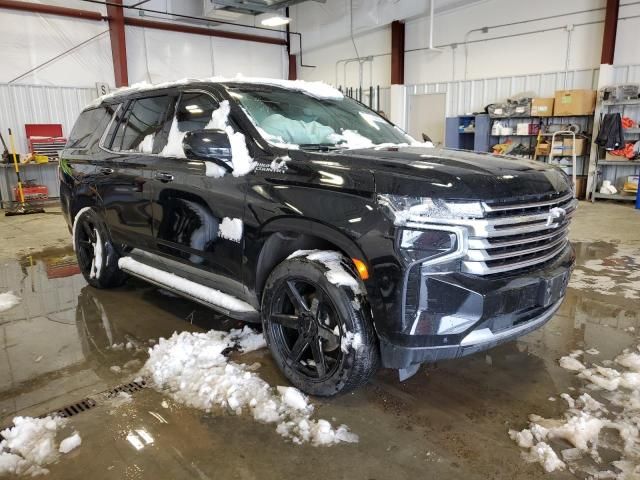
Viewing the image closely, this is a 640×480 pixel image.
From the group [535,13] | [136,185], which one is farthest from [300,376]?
[535,13]

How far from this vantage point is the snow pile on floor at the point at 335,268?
2.31 metres

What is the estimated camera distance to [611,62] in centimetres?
970

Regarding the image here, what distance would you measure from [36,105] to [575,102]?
1214 cm

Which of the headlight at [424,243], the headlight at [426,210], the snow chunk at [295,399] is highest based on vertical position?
the headlight at [426,210]

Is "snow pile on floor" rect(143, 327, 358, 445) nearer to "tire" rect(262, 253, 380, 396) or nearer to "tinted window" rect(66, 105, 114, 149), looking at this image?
"tire" rect(262, 253, 380, 396)

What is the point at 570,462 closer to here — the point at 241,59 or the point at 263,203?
the point at 263,203

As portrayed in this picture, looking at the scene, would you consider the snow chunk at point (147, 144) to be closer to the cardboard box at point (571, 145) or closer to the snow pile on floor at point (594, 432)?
the snow pile on floor at point (594, 432)

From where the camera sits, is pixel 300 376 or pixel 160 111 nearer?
pixel 300 376

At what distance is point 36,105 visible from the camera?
456 inches

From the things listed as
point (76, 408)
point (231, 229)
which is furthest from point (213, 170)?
point (76, 408)

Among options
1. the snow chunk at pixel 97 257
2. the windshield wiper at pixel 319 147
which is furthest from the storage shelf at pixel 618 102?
the snow chunk at pixel 97 257

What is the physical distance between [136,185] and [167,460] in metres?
2.11

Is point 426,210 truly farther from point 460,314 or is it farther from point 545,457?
point 545,457

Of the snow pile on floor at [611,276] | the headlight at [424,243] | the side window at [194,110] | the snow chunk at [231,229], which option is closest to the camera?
the headlight at [424,243]
